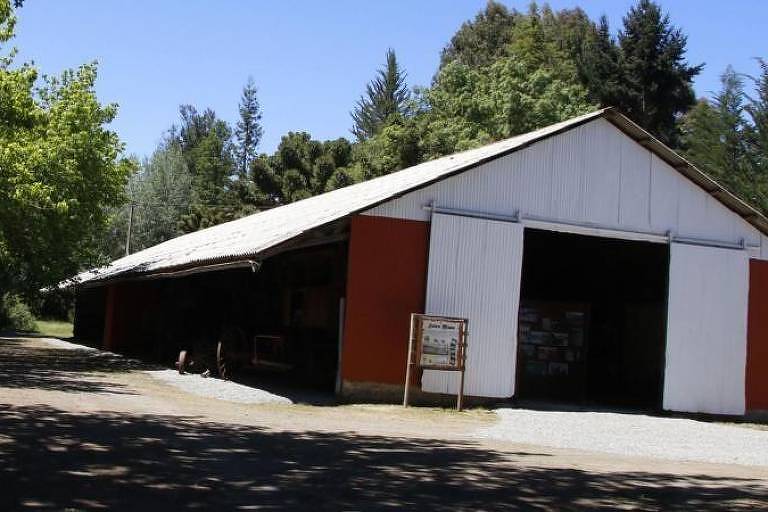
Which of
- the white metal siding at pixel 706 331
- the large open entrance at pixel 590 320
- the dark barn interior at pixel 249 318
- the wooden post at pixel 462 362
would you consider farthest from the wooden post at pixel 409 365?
the white metal siding at pixel 706 331

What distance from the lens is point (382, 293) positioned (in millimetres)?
16625

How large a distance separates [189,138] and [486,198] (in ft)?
262

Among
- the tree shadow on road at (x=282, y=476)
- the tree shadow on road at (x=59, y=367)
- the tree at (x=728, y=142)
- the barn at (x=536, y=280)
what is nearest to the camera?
the tree shadow on road at (x=282, y=476)

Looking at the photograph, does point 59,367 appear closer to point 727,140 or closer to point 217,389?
point 217,389

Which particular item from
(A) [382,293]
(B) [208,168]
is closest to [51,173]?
(A) [382,293]

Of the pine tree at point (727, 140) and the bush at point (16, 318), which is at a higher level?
the pine tree at point (727, 140)

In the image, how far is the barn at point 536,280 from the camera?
16.7 metres

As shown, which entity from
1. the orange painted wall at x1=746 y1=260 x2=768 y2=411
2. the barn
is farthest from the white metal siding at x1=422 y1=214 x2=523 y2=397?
the orange painted wall at x1=746 y1=260 x2=768 y2=411

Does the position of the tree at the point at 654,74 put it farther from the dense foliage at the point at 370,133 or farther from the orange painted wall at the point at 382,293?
the orange painted wall at the point at 382,293

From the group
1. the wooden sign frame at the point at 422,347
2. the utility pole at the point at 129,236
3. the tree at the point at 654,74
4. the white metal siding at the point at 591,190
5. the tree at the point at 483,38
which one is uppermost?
the tree at the point at 483,38

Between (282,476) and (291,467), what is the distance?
526 mm

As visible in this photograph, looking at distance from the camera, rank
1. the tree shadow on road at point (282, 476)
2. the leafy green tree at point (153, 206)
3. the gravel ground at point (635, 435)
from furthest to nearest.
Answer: the leafy green tree at point (153, 206) → the gravel ground at point (635, 435) → the tree shadow on road at point (282, 476)

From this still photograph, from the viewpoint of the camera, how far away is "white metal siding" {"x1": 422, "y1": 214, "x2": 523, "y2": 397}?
17047 mm

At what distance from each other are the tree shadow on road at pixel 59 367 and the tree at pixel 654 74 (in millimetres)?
32660
